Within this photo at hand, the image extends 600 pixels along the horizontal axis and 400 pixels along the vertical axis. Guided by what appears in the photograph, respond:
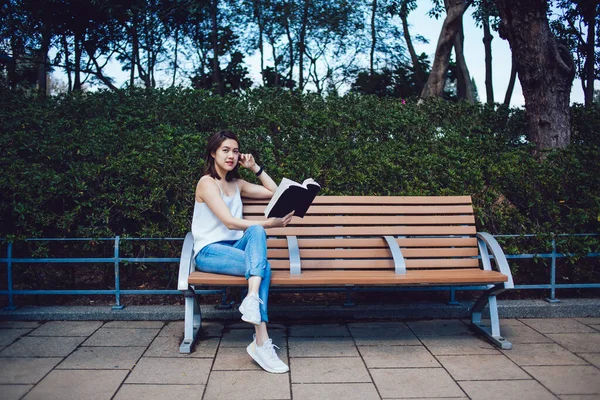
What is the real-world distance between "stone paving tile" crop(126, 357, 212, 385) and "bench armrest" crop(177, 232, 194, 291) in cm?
51

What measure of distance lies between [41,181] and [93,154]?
2.26 feet

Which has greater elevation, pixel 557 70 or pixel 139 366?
pixel 557 70

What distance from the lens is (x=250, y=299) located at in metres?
3.51

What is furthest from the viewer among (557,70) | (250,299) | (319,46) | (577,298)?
(319,46)

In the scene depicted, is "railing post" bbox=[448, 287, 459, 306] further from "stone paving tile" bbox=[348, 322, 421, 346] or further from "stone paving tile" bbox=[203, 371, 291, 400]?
"stone paving tile" bbox=[203, 371, 291, 400]

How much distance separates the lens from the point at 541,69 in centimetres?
663

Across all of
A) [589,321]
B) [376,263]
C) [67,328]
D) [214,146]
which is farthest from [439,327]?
[67,328]

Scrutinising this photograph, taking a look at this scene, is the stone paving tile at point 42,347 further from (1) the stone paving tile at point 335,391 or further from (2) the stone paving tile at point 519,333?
(2) the stone paving tile at point 519,333

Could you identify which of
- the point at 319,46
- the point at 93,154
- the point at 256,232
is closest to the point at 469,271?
the point at 256,232

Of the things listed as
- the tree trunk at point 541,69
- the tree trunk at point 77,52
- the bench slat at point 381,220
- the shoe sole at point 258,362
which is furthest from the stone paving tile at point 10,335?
the tree trunk at point 77,52

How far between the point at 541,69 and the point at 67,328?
6035 millimetres

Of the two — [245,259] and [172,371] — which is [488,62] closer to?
[245,259]

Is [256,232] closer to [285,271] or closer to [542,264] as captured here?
[285,271]

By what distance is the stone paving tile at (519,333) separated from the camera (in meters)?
4.07
